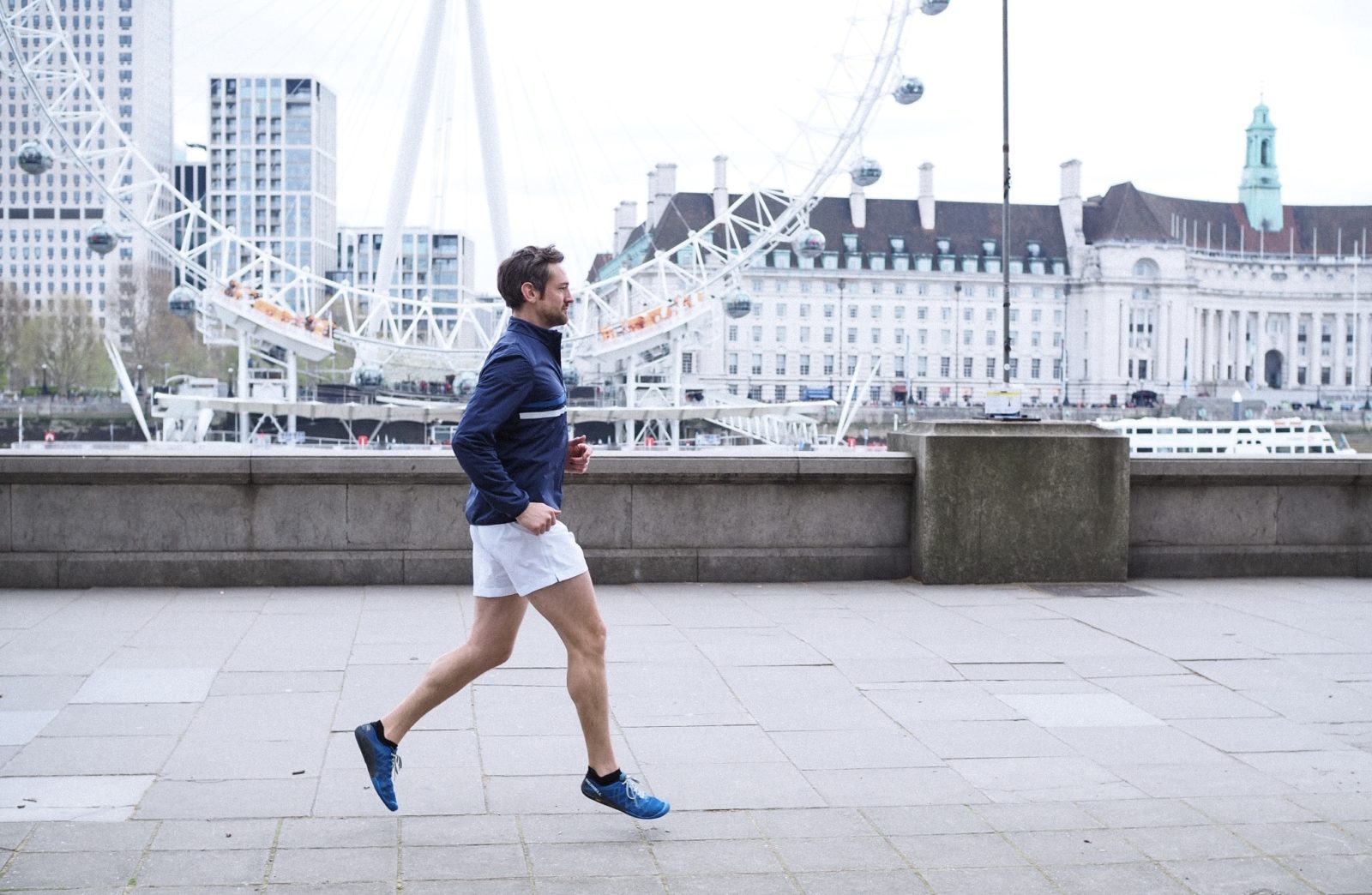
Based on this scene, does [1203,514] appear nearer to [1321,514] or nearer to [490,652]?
[1321,514]

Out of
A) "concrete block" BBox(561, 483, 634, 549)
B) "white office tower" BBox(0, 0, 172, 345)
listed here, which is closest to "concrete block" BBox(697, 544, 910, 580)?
"concrete block" BBox(561, 483, 634, 549)

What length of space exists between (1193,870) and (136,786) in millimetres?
3357

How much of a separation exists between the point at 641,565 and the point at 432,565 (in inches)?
54.7

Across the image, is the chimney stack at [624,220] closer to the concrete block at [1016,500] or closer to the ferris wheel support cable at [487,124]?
the ferris wheel support cable at [487,124]

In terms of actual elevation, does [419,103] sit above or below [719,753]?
above

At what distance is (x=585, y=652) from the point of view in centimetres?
480

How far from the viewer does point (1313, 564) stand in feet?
36.7

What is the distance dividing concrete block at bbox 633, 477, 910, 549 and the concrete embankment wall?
0.04ft

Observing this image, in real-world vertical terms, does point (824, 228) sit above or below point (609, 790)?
above

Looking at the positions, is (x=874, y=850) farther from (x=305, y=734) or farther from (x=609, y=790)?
(x=305, y=734)

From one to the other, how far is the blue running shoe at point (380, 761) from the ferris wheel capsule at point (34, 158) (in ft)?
117

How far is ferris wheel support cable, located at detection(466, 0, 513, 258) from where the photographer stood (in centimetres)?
3881

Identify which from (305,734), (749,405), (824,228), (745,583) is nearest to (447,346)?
(749,405)

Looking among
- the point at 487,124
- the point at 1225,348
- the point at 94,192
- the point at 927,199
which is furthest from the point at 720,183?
the point at 487,124
